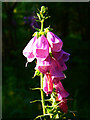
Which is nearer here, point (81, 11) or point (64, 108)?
point (64, 108)

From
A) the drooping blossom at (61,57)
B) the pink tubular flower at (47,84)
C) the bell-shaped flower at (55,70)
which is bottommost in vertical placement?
the pink tubular flower at (47,84)

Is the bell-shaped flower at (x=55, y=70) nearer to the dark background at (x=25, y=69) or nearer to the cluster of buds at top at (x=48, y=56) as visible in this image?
the cluster of buds at top at (x=48, y=56)

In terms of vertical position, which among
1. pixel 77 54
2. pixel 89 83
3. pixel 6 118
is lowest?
pixel 6 118

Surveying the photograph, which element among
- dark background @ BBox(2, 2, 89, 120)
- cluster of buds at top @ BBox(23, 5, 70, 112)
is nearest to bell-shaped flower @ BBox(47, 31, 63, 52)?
cluster of buds at top @ BBox(23, 5, 70, 112)

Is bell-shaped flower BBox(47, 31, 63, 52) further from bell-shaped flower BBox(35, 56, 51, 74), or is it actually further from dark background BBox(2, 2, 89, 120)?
dark background BBox(2, 2, 89, 120)

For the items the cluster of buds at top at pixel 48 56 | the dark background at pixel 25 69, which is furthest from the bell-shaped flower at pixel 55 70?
the dark background at pixel 25 69

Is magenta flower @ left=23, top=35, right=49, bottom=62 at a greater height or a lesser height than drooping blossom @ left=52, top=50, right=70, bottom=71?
greater

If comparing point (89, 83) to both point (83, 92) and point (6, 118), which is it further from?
point (6, 118)

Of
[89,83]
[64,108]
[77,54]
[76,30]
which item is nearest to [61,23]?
[76,30]

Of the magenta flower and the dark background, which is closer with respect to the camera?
the magenta flower

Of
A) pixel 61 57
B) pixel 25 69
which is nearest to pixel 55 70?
pixel 61 57

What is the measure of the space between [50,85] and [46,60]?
0.17m

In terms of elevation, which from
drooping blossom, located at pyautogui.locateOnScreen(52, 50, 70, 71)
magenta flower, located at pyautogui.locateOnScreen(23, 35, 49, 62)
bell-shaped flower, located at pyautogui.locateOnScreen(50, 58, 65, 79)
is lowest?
bell-shaped flower, located at pyautogui.locateOnScreen(50, 58, 65, 79)

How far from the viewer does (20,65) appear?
167 inches
